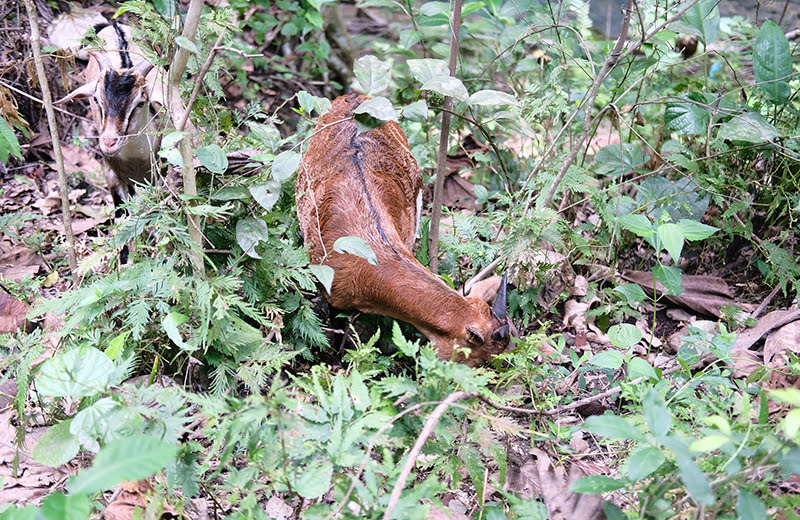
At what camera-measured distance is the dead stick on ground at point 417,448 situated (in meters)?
1.90

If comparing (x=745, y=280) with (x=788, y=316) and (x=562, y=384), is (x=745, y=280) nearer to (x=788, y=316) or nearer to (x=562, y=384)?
(x=788, y=316)

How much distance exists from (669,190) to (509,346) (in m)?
1.70

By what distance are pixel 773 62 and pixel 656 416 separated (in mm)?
3151

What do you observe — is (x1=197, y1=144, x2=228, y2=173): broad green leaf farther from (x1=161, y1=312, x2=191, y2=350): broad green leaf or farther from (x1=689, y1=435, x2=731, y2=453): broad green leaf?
(x1=689, y1=435, x2=731, y2=453): broad green leaf

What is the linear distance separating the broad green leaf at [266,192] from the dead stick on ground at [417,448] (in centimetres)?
145

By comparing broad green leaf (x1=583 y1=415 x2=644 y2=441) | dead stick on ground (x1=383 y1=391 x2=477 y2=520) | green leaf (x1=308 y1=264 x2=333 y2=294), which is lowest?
dead stick on ground (x1=383 y1=391 x2=477 y2=520)

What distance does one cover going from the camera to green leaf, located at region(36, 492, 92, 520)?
1.62 m

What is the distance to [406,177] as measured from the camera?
15.6 ft

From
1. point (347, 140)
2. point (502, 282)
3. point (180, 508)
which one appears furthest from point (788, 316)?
point (180, 508)

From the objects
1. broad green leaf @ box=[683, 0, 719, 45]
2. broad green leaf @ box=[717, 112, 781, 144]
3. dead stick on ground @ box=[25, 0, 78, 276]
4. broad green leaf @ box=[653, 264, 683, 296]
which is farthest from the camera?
broad green leaf @ box=[683, 0, 719, 45]

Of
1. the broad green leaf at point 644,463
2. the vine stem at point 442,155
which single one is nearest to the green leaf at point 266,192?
the vine stem at point 442,155

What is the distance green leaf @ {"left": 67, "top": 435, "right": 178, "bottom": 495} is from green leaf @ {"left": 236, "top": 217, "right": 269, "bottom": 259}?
5.47 feet

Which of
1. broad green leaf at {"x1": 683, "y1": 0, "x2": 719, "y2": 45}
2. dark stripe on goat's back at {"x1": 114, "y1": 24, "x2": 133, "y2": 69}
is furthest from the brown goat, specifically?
broad green leaf at {"x1": 683, "y1": 0, "x2": 719, "y2": 45}

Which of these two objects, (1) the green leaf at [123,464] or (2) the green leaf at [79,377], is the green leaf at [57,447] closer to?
(2) the green leaf at [79,377]
